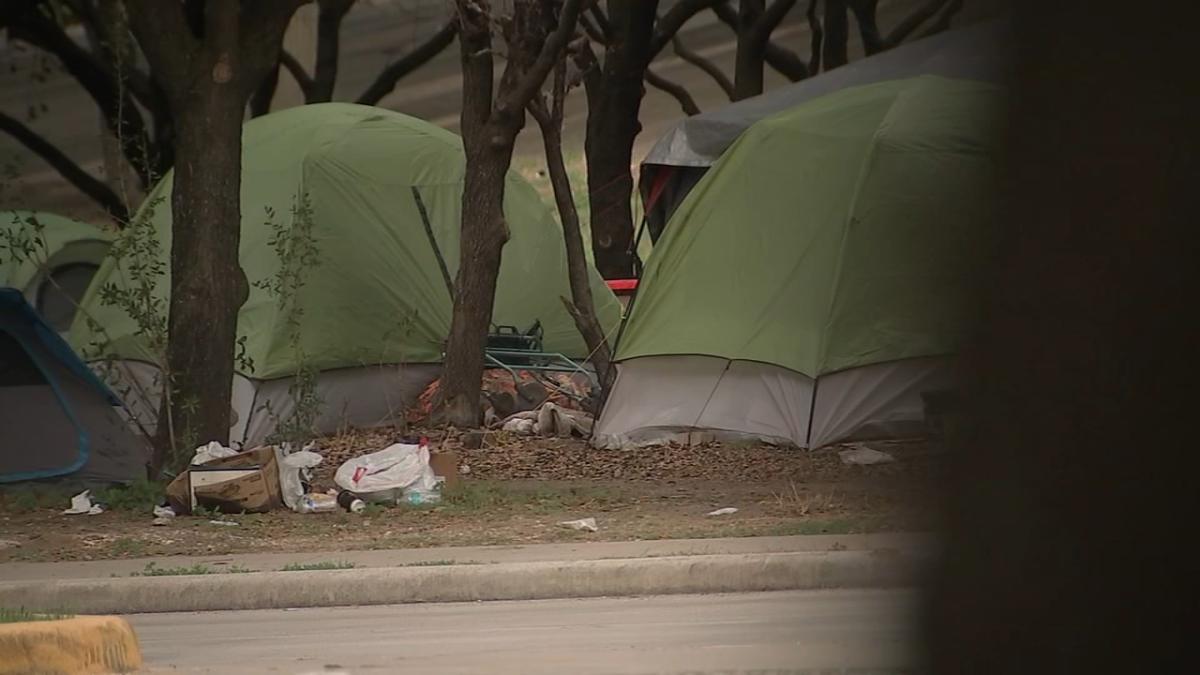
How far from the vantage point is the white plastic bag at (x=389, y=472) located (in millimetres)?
11219

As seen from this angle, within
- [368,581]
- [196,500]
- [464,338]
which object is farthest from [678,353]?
[368,581]

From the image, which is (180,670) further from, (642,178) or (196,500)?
(642,178)

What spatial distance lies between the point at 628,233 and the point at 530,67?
5.72m

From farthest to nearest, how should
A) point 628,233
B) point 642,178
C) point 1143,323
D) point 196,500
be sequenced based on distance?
point 628,233
point 642,178
point 196,500
point 1143,323

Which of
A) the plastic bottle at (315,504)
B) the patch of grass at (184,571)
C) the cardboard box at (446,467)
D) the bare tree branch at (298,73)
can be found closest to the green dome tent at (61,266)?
the bare tree branch at (298,73)

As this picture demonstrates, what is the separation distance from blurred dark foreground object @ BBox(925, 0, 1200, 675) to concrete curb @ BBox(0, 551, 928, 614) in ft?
23.7

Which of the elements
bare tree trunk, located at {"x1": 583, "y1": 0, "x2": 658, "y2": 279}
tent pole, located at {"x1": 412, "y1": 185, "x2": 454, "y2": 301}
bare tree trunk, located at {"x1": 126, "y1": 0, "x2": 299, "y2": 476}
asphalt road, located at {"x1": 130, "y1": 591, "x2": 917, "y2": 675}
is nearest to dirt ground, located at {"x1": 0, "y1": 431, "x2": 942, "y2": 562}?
bare tree trunk, located at {"x1": 126, "y1": 0, "x2": 299, "y2": 476}

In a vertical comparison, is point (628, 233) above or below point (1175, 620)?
below

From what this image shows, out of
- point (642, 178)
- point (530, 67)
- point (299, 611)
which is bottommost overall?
point (299, 611)

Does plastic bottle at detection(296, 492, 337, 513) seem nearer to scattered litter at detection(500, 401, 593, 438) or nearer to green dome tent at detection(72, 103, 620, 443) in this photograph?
green dome tent at detection(72, 103, 620, 443)

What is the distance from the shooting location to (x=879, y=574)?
1.75 m

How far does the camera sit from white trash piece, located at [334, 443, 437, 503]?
11.2 m

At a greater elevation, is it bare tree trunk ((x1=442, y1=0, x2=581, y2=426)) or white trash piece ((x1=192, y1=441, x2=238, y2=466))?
bare tree trunk ((x1=442, y1=0, x2=581, y2=426))

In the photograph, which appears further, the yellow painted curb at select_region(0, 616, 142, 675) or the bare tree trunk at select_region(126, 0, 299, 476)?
the bare tree trunk at select_region(126, 0, 299, 476)
